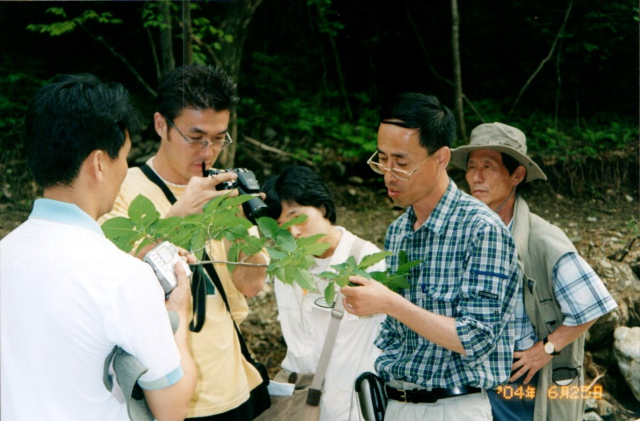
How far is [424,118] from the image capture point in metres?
2.00

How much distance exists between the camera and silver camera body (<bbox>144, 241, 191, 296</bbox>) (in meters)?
1.34

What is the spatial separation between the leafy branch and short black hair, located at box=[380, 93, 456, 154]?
0.45 meters

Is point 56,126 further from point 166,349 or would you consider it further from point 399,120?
point 399,120

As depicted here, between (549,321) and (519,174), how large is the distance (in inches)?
25.6

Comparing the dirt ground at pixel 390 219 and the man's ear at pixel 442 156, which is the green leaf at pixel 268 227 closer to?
the man's ear at pixel 442 156

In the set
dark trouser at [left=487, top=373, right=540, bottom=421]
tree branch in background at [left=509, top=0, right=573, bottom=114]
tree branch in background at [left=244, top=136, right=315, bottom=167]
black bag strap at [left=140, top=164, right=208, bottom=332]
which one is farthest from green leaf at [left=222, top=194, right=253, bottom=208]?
tree branch in background at [left=244, top=136, right=315, bottom=167]

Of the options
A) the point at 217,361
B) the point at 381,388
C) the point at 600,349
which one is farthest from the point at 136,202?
the point at 600,349

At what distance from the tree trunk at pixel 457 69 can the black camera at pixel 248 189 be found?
2.88 metres

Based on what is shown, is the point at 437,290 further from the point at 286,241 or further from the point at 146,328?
the point at 146,328

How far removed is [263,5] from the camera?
514cm

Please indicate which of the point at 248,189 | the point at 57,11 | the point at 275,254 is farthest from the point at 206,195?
the point at 57,11

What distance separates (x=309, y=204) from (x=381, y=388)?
865 millimetres

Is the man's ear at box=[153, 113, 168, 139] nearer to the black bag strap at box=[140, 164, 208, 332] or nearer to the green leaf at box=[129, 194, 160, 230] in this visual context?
the black bag strap at box=[140, 164, 208, 332]

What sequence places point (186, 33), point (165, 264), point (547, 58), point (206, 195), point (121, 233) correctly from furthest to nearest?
point (186, 33)
point (547, 58)
point (206, 195)
point (121, 233)
point (165, 264)
